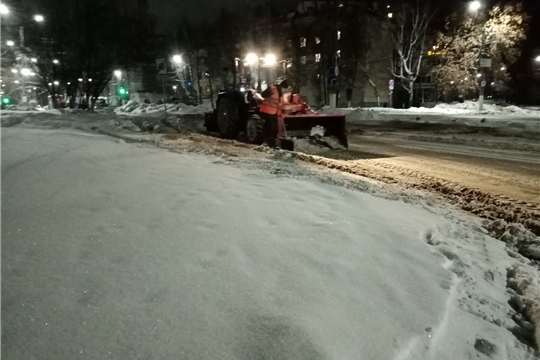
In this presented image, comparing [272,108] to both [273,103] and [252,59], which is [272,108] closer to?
[273,103]

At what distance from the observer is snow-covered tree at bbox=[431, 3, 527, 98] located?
33.5 metres

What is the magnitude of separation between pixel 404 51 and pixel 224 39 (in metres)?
22.6

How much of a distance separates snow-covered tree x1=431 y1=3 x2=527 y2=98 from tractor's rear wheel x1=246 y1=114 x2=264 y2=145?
26.4 meters

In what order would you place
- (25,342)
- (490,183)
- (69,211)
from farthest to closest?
(490,183) < (69,211) < (25,342)

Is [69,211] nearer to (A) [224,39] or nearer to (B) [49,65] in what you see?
(B) [49,65]

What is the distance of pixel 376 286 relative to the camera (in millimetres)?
3553

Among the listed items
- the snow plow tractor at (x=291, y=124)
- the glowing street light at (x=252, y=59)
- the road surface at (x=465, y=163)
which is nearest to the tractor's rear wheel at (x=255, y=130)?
the snow plow tractor at (x=291, y=124)

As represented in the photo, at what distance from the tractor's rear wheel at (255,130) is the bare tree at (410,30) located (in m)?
29.9

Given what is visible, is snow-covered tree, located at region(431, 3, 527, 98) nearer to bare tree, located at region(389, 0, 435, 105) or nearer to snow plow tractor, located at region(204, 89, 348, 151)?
bare tree, located at region(389, 0, 435, 105)

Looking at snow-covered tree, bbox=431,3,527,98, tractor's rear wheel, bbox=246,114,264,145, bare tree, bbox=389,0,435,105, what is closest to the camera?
tractor's rear wheel, bbox=246,114,264,145

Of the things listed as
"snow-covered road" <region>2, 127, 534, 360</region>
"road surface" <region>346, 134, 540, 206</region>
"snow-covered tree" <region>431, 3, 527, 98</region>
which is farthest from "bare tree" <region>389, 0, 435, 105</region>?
"snow-covered road" <region>2, 127, 534, 360</region>

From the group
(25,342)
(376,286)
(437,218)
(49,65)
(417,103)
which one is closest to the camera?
(25,342)

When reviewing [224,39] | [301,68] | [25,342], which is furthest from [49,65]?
[25,342]

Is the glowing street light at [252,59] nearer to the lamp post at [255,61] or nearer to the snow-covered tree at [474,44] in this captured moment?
the lamp post at [255,61]
